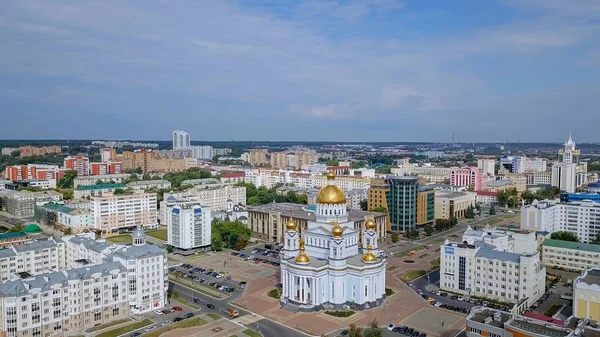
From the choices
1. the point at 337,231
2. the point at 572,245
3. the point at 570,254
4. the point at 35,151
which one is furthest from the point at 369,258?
the point at 35,151

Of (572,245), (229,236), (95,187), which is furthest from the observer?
(95,187)

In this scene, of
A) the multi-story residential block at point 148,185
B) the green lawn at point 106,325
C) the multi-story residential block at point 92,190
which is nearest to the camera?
the green lawn at point 106,325

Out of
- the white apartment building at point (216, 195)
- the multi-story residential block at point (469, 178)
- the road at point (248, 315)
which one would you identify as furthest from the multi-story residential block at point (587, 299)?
the multi-story residential block at point (469, 178)

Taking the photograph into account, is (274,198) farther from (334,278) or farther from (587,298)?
(587,298)

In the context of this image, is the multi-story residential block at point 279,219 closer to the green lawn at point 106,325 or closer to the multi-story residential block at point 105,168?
the green lawn at point 106,325

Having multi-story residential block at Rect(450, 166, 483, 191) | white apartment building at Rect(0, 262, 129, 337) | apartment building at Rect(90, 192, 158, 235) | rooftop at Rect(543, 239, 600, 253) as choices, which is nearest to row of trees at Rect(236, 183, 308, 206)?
apartment building at Rect(90, 192, 158, 235)

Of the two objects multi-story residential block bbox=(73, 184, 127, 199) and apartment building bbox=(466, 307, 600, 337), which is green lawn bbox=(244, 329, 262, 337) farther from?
multi-story residential block bbox=(73, 184, 127, 199)

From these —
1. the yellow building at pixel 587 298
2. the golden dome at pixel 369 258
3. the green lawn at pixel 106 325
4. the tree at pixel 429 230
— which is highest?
the golden dome at pixel 369 258
